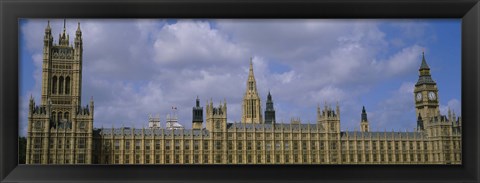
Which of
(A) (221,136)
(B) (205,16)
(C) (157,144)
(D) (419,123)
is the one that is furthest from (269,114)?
(B) (205,16)

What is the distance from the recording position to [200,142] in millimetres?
16328

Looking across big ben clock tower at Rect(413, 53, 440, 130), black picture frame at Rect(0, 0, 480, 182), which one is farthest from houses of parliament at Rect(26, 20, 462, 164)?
black picture frame at Rect(0, 0, 480, 182)

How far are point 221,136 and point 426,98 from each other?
303 inches

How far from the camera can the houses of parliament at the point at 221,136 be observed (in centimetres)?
1466

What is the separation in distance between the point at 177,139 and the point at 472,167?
48.0 ft

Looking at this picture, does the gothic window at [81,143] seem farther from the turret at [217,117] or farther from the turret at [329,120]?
the turret at [329,120]

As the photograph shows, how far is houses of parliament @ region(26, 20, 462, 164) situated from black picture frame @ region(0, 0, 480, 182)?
1193 cm

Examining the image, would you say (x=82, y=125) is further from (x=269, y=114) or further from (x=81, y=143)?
(x=269, y=114)

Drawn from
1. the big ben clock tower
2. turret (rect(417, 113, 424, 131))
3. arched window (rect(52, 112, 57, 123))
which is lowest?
turret (rect(417, 113, 424, 131))

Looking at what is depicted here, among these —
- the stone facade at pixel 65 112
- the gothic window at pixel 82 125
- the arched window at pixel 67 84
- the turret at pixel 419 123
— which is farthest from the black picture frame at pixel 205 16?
the turret at pixel 419 123

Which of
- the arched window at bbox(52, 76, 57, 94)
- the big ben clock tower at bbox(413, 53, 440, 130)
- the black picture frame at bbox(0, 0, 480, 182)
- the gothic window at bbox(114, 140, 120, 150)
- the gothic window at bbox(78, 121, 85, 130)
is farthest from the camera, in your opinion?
the big ben clock tower at bbox(413, 53, 440, 130)

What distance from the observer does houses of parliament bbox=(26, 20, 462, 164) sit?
1466cm

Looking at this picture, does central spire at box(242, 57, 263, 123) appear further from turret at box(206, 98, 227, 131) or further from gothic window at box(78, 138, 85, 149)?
gothic window at box(78, 138, 85, 149)

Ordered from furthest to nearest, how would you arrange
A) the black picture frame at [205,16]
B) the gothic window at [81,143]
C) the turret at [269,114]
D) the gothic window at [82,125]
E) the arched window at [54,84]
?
the turret at [269,114] → the arched window at [54,84] → the gothic window at [82,125] → the gothic window at [81,143] → the black picture frame at [205,16]
